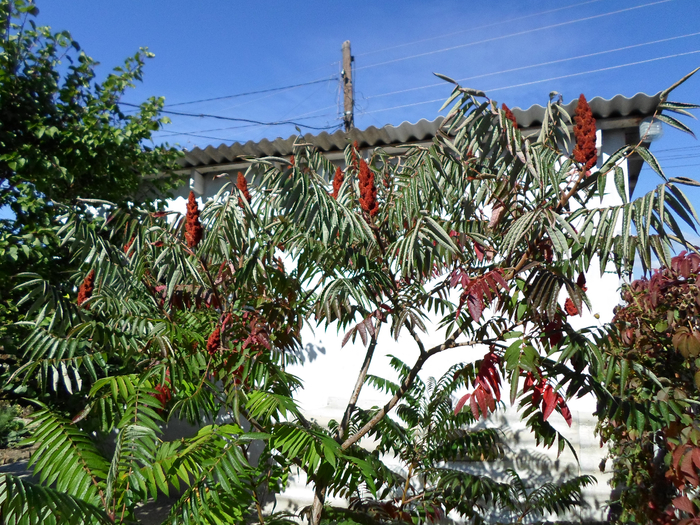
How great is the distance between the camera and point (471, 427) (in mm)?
4551

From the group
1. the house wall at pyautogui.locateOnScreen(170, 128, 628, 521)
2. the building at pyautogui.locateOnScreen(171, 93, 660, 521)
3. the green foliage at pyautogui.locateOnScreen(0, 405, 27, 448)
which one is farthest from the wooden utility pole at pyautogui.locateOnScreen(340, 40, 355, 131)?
the green foliage at pyautogui.locateOnScreen(0, 405, 27, 448)

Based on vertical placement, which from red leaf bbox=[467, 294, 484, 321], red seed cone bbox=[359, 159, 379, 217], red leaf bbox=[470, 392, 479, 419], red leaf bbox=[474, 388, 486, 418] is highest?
red seed cone bbox=[359, 159, 379, 217]

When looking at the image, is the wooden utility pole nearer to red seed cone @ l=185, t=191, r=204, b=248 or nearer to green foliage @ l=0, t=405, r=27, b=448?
green foliage @ l=0, t=405, r=27, b=448

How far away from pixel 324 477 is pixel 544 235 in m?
1.36

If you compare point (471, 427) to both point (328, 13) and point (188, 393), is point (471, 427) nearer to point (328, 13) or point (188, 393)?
point (188, 393)

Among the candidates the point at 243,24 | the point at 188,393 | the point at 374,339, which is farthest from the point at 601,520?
the point at 243,24

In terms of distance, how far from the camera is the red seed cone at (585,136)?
67.7 inches

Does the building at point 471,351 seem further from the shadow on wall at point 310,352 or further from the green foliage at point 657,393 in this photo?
the green foliage at point 657,393

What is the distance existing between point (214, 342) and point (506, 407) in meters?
2.94

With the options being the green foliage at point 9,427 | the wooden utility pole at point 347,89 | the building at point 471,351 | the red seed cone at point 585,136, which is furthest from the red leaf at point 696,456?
the wooden utility pole at point 347,89

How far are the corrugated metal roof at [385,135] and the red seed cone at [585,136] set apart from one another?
211 centimetres

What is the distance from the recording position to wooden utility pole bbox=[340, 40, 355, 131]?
34.7ft

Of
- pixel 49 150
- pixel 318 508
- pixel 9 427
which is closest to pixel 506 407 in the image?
pixel 318 508

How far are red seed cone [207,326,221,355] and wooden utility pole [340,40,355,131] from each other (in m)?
8.62
